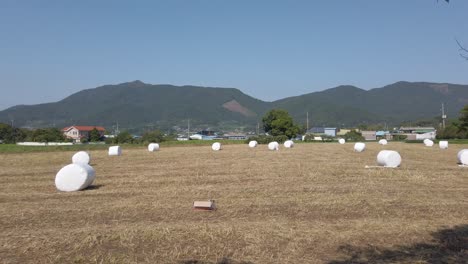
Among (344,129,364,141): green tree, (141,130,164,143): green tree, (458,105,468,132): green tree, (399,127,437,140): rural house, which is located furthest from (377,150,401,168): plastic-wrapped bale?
(399,127,437,140): rural house

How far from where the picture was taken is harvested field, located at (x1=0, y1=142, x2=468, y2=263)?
25.0 ft

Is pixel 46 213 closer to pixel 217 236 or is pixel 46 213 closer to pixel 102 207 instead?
pixel 102 207

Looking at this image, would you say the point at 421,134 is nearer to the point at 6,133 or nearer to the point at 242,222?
the point at 6,133

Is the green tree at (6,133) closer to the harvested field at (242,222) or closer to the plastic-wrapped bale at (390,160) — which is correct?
the harvested field at (242,222)

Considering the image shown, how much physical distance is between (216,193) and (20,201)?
5.65 m

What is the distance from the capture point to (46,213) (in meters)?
10.8

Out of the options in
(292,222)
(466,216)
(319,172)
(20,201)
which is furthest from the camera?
(319,172)

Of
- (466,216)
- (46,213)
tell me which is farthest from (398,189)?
(46,213)

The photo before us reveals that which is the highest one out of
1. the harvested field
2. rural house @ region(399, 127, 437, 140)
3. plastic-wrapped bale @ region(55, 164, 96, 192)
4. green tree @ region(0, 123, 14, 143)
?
green tree @ region(0, 123, 14, 143)

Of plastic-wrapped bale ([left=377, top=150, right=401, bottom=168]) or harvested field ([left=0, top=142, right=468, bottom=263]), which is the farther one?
plastic-wrapped bale ([left=377, top=150, right=401, bottom=168])

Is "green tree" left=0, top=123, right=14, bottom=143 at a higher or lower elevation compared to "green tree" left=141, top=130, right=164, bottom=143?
higher

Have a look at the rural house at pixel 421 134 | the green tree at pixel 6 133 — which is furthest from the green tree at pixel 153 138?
the rural house at pixel 421 134

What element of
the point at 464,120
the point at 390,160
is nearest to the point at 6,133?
the point at 464,120

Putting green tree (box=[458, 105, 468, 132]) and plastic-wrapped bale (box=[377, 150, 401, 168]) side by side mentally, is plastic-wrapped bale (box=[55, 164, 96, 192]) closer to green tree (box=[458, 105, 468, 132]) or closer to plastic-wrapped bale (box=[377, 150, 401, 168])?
plastic-wrapped bale (box=[377, 150, 401, 168])
